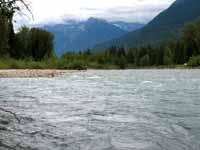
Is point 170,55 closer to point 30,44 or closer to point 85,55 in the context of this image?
point 85,55

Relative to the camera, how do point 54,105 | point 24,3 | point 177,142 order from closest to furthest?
point 177,142 → point 24,3 → point 54,105

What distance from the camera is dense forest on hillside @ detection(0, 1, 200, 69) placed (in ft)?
347

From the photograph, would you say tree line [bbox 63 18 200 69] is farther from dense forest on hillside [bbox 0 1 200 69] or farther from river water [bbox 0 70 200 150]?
river water [bbox 0 70 200 150]

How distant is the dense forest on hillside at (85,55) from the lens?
106 m

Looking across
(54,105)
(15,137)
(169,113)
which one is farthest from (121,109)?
(15,137)

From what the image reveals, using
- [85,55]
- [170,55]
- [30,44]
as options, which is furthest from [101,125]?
[170,55]

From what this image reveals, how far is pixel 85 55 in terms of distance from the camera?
5674 inches

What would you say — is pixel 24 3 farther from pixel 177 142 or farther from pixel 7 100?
pixel 7 100

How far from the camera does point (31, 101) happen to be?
2781 cm

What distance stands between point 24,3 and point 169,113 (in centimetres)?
923

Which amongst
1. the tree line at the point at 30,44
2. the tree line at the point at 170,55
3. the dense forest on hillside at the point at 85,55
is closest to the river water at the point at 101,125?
the dense forest on hillside at the point at 85,55

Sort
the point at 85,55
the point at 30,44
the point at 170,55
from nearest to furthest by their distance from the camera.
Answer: the point at 30,44, the point at 85,55, the point at 170,55

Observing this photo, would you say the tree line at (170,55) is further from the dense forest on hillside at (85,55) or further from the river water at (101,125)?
the river water at (101,125)

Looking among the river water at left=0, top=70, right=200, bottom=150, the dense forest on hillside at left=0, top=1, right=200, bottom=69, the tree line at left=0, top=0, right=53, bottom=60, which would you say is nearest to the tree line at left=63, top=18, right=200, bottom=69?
the dense forest on hillside at left=0, top=1, right=200, bottom=69
